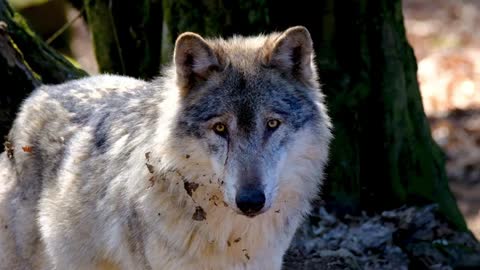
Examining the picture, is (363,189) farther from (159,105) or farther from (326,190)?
(159,105)

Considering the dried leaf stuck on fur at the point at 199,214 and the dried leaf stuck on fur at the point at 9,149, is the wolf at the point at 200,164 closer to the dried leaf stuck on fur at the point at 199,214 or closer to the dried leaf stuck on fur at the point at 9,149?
the dried leaf stuck on fur at the point at 199,214

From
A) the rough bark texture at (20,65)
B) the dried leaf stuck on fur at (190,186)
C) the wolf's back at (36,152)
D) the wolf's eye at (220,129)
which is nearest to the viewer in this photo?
the wolf's eye at (220,129)

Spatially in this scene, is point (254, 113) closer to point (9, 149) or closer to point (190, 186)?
point (190, 186)

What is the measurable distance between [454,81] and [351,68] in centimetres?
847

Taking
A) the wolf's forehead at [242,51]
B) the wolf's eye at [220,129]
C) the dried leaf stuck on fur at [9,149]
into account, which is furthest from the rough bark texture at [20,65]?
the wolf's eye at [220,129]

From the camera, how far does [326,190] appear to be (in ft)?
27.2

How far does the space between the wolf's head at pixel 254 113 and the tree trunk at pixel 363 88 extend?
6.96 ft

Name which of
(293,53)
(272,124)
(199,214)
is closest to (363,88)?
(293,53)

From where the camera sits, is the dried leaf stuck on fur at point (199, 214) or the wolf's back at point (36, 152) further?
the wolf's back at point (36, 152)

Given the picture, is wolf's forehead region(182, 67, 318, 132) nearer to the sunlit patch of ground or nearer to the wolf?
the wolf

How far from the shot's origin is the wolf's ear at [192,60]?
5.50 meters

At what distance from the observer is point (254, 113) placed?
17.8 feet

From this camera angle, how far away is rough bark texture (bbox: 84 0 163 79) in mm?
8594

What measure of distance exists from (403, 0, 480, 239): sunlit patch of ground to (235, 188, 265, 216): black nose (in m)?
6.53
